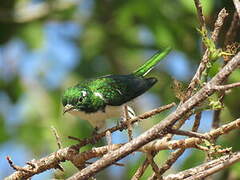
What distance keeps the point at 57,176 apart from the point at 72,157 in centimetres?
17

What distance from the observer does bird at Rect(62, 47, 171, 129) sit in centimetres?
313

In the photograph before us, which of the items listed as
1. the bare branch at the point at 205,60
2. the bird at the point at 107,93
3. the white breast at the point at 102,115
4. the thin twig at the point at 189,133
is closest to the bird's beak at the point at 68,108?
the bird at the point at 107,93

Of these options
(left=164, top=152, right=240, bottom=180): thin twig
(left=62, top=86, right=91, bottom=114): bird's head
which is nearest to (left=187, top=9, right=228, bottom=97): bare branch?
(left=164, top=152, right=240, bottom=180): thin twig

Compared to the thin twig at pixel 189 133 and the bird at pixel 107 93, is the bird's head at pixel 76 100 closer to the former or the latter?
the bird at pixel 107 93

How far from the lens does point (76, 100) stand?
11.2ft

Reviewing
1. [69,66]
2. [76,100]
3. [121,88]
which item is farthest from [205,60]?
[69,66]

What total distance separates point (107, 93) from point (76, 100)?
191mm

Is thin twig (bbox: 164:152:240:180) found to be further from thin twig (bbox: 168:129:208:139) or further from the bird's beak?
the bird's beak

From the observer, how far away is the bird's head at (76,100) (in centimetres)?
340

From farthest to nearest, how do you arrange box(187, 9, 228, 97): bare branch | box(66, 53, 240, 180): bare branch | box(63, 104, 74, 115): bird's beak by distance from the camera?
box(63, 104, 74, 115): bird's beak → box(187, 9, 228, 97): bare branch → box(66, 53, 240, 180): bare branch

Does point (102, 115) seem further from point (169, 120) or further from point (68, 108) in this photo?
point (169, 120)

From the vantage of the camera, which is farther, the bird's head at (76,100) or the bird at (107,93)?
the bird's head at (76,100)

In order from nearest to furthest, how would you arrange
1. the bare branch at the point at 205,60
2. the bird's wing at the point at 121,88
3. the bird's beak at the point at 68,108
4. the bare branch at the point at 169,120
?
the bare branch at the point at 169,120 → the bare branch at the point at 205,60 → the bird's wing at the point at 121,88 → the bird's beak at the point at 68,108

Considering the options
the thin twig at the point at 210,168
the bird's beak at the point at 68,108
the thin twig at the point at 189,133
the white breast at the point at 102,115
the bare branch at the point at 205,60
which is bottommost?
the white breast at the point at 102,115
